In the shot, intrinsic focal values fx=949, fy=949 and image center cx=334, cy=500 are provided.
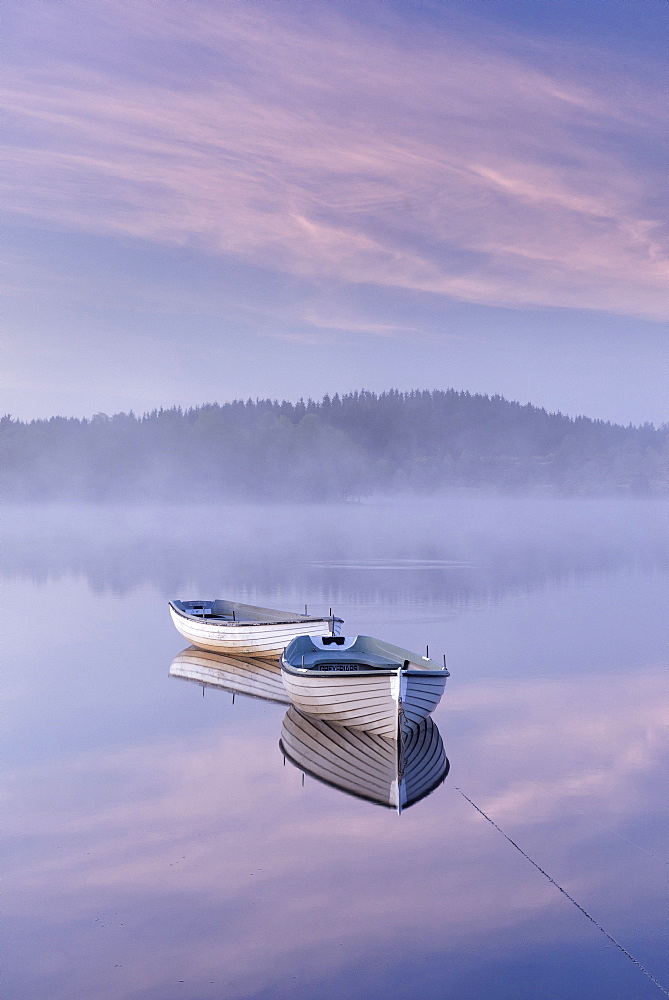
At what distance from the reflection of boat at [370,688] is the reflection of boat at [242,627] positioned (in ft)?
12.3

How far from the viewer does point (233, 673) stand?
25078 mm

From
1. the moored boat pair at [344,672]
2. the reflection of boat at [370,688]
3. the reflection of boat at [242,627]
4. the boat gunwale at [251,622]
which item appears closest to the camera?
the reflection of boat at [370,688]

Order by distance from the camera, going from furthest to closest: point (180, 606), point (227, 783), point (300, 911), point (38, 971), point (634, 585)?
point (634, 585), point (180, 606), point (227, 783), point (300, 911), point (38, 971)

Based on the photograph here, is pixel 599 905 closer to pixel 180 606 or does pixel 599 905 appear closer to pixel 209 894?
pixel 209 894

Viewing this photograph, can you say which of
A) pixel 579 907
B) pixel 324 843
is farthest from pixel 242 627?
pixel 579 907

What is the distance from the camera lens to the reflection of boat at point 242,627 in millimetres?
24234

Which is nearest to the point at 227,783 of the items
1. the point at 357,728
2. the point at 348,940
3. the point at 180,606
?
the point at 357,728

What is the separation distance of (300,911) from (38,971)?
278cm

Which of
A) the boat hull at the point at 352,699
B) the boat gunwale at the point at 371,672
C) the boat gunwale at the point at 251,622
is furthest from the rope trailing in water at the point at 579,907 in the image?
the boat gunwale at the point at 251,622

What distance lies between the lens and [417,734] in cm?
1762

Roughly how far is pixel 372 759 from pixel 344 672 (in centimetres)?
159

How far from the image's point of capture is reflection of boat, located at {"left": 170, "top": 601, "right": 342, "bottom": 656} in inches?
954

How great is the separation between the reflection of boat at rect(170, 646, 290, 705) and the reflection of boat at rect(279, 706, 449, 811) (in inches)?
146

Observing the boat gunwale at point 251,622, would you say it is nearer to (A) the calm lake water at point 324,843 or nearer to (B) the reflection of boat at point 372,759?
(A) the calm lake water at point 324,843
